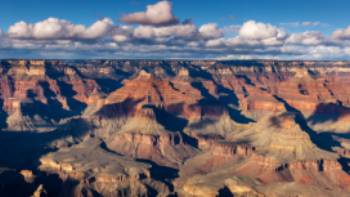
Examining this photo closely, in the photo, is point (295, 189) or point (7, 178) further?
point (7, 178)

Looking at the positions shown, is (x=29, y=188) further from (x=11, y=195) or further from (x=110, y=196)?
(x=110, y=196)

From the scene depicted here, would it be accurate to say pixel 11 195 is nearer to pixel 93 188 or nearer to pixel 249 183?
pixel 93 188

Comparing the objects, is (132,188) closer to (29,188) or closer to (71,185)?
(71,185)

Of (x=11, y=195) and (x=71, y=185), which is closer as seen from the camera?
(x=11, y=195)

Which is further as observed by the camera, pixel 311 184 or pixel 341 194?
pixel 311 184

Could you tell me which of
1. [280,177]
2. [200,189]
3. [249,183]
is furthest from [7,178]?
[280,177]

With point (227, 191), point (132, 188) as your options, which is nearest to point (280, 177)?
point (227, 191)

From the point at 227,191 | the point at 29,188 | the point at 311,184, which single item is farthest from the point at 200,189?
the point at 29,188
